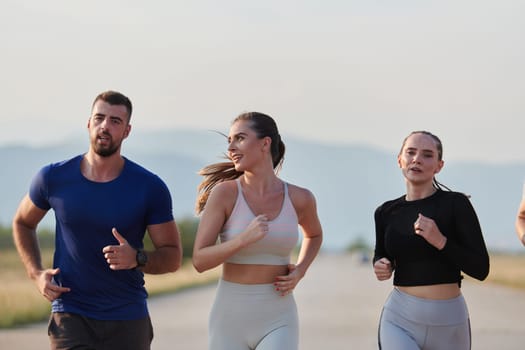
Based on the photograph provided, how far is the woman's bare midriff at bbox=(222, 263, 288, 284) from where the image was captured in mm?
6359

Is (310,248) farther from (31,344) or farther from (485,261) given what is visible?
(31,344)

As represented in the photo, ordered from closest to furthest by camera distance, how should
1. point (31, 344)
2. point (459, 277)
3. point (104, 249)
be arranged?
1. point (104, 249)
2. point (459, 277)
3. point (31, 344)

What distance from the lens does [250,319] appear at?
20.7 feet

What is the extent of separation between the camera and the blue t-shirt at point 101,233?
652 centimetres

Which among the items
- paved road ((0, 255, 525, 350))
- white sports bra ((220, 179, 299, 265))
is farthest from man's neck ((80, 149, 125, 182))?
paved road ((0, 255, 525, 350))

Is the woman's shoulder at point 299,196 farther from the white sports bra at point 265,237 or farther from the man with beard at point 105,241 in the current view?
the man with beard at point 105,241

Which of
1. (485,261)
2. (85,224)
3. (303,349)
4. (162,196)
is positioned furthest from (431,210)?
(303,349)

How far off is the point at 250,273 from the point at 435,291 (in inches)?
42.0

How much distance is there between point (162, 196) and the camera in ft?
21.7

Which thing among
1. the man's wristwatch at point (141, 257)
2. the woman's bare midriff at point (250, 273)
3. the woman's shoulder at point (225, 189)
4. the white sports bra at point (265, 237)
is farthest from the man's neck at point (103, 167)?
the woman's bare midriff at point (250, 273)

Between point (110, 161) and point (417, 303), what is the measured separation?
6.37ft

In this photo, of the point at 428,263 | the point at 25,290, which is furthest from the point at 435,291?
the point at 25,290

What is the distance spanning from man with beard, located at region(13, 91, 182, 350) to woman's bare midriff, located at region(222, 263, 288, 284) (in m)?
0.43

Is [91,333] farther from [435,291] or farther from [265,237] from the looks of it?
[435,291]
